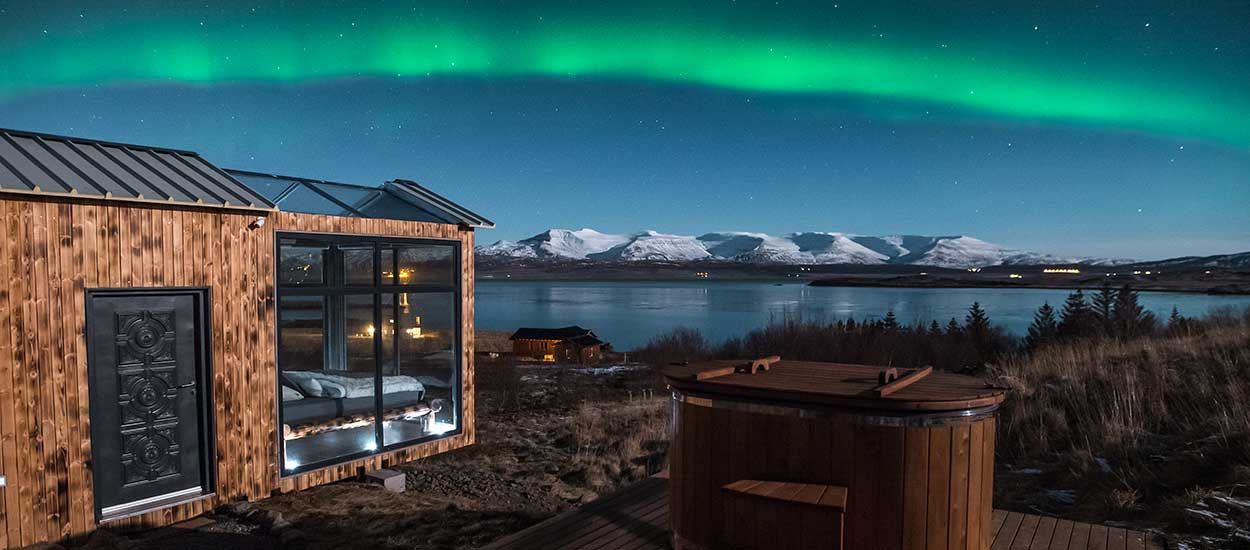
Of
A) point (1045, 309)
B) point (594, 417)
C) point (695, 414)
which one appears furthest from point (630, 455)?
point (1045, 309)

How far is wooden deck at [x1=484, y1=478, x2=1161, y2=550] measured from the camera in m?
3.97

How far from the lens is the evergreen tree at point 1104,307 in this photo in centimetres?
1273

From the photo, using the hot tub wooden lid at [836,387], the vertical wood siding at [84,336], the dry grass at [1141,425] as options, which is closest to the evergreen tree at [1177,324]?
the dry grass at [1141,425]

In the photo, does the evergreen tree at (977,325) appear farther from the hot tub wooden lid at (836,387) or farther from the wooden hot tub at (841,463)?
the wooden hot tub at (841,463)

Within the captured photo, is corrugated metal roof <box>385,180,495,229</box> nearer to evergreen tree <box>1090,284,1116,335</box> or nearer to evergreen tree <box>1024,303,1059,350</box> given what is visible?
evergreen tree <box>1024,303,1059,350</box>

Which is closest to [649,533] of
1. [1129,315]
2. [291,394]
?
[291,394]

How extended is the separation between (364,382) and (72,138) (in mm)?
3236

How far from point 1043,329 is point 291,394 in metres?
13.3

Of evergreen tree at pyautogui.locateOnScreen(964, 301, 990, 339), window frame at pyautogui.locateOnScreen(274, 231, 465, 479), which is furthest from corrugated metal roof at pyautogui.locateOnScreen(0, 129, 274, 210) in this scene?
evergreen tree at pyautogui.locateOnScreen(964, 301, 990, 339)

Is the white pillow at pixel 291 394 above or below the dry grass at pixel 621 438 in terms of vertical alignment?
above

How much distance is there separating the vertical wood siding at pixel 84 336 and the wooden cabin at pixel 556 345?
60.0ft

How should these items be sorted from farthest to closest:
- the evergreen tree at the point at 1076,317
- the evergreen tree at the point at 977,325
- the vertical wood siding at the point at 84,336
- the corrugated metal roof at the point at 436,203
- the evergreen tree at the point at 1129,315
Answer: the evergreen tree at the point at 977,325
the evergreen tree at the point at 1076,317
the evergreen tree at the point at 1129,315
the corrugated metal roof at the point at 436,203
the vertical wood siding at the point at 84,336

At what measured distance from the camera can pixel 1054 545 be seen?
3961mm

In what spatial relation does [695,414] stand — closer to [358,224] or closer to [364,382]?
[358,224]
